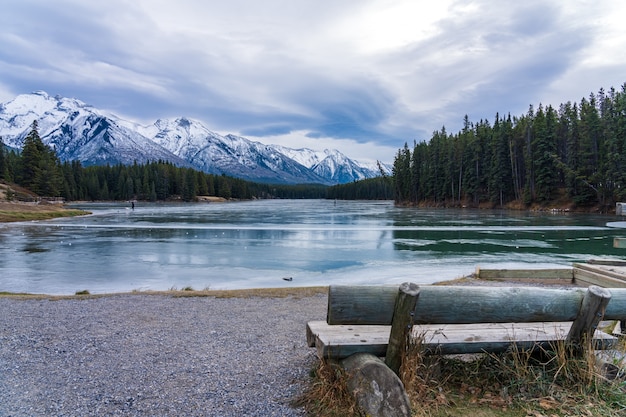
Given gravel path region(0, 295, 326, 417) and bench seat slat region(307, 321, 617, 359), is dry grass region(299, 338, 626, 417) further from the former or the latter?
gravel path region(0, 295, 326, 417)

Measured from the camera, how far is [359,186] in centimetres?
19200

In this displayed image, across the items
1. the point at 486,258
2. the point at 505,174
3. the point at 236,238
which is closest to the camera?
the point at 486,258

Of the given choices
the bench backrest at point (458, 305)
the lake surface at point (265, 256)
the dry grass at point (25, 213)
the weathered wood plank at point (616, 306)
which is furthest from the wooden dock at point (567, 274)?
the dry grass at point (25, 213)

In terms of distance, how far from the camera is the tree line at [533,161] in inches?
2437

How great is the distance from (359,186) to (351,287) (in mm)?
189500

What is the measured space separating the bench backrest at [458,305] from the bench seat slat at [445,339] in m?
0.36

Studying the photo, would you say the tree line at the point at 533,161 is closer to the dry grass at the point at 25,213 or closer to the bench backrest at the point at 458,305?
the bench backrest at the point at 458,305

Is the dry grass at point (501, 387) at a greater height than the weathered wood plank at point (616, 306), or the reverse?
the weathered wood plank at point (616, 306)

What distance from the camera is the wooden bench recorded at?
384 centimetres

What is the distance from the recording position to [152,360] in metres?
5.84

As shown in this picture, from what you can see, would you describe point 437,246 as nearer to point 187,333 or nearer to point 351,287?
point 187,333

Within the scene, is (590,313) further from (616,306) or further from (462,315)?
(462,315)

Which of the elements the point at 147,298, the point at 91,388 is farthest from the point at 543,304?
the point at 147,298

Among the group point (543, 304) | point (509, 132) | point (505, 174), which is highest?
point (509, 132)
